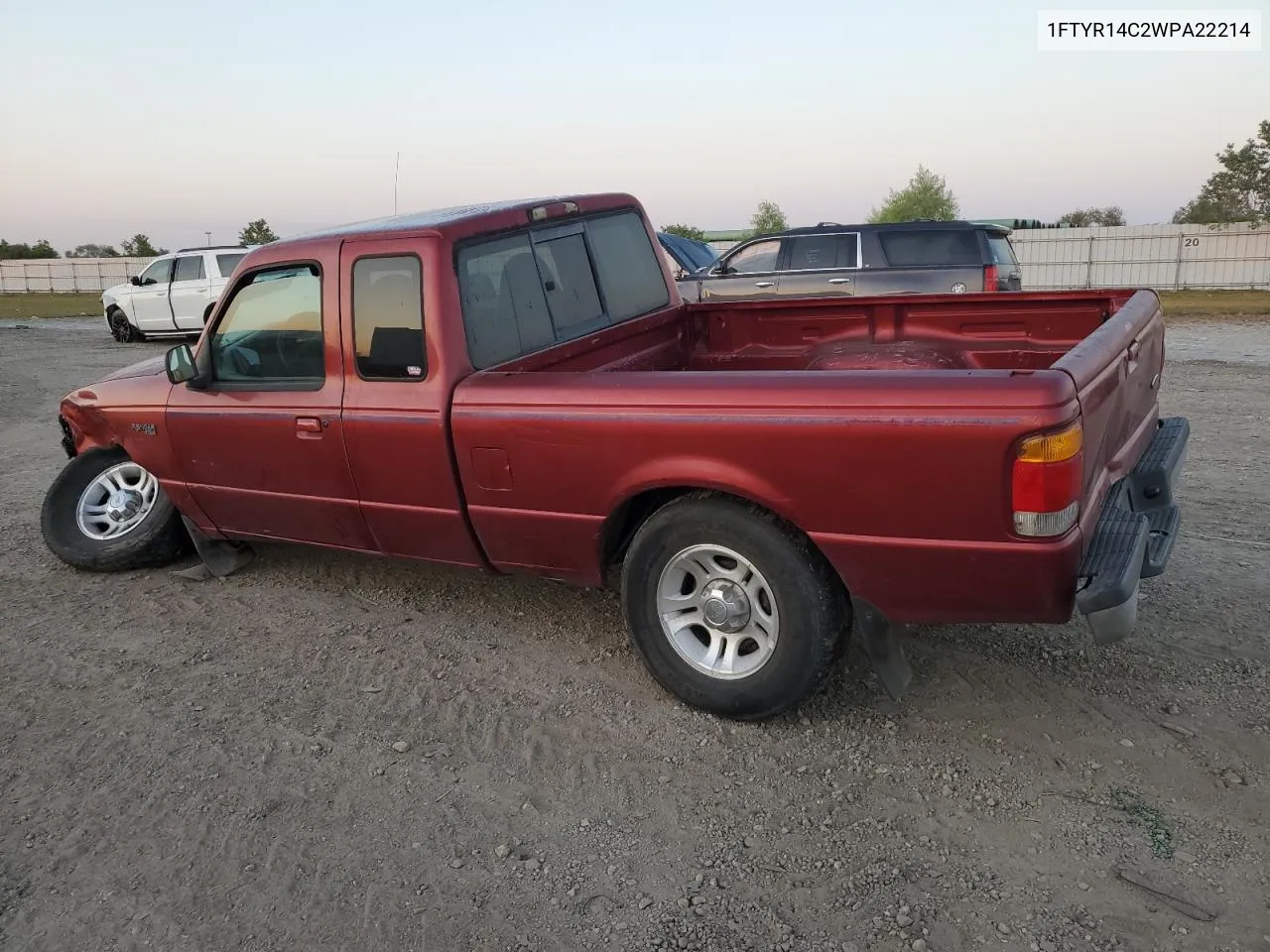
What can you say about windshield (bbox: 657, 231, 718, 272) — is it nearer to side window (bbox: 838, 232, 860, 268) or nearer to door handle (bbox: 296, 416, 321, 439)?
side window (bbox: 838, 232, 860, 268)

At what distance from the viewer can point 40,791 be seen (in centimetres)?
340

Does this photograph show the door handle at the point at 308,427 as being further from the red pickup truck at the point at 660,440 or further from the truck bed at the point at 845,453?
the truck bed at the point at 845,453

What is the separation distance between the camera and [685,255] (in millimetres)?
14984

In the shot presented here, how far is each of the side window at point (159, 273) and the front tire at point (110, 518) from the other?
15141 mm

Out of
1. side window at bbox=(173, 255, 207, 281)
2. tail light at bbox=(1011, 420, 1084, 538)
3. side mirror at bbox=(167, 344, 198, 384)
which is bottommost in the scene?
tail light at bbox=(1011, 420, 1084, 538)

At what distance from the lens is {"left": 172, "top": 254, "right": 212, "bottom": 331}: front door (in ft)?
61.7

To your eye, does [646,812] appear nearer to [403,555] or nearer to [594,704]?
[594,704]

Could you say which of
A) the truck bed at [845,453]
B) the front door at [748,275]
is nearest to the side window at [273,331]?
the truck bed at [845,453]

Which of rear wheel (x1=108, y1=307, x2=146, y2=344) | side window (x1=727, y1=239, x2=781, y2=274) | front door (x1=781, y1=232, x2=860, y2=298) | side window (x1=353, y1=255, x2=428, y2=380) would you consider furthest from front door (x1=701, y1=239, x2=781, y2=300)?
rear wheel (x1=108, y1=307, x2=146, y2=344)

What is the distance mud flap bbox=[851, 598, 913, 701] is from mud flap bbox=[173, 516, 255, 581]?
11.7 ft

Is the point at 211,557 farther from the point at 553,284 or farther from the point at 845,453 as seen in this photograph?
the point at 845,453

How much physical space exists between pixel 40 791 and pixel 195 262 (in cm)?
1764

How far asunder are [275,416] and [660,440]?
6.48 feet

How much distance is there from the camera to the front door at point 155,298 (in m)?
19.0
